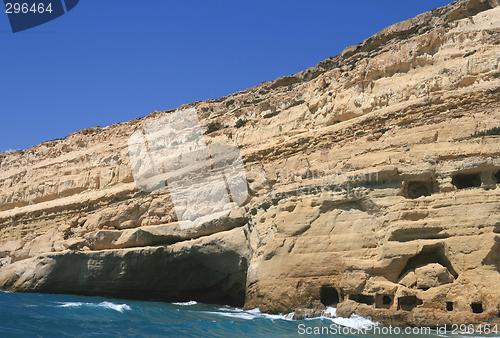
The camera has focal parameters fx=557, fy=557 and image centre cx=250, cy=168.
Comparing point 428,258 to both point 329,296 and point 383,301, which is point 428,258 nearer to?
point 383,301

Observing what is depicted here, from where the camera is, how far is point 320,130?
61.8 ft

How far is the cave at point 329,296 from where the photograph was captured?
41.6ft

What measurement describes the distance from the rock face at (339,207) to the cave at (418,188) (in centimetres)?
3

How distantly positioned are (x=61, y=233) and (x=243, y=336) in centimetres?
1472

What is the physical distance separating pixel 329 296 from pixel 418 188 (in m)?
3.28

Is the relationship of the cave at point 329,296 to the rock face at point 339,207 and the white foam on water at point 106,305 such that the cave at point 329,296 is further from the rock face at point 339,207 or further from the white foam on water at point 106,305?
the white foam on water at point 106,305

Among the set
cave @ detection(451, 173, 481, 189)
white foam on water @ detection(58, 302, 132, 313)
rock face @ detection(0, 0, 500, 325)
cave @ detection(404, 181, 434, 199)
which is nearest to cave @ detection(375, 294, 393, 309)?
rock face @ detection(0, 0, 500, 325)

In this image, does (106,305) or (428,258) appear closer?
(428,258)

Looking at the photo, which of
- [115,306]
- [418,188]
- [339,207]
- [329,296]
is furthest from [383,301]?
[115,306]

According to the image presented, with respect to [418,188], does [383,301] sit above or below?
below

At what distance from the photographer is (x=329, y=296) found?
1284 cm

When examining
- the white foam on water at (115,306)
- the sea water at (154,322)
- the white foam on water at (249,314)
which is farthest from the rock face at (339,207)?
the white foam on water at (115,306)

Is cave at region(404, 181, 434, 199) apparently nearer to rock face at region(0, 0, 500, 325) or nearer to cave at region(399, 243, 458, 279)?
rock face at region(0, 0, 500, 325)

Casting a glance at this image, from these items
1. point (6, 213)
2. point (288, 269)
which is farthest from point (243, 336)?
point (6, 213)
